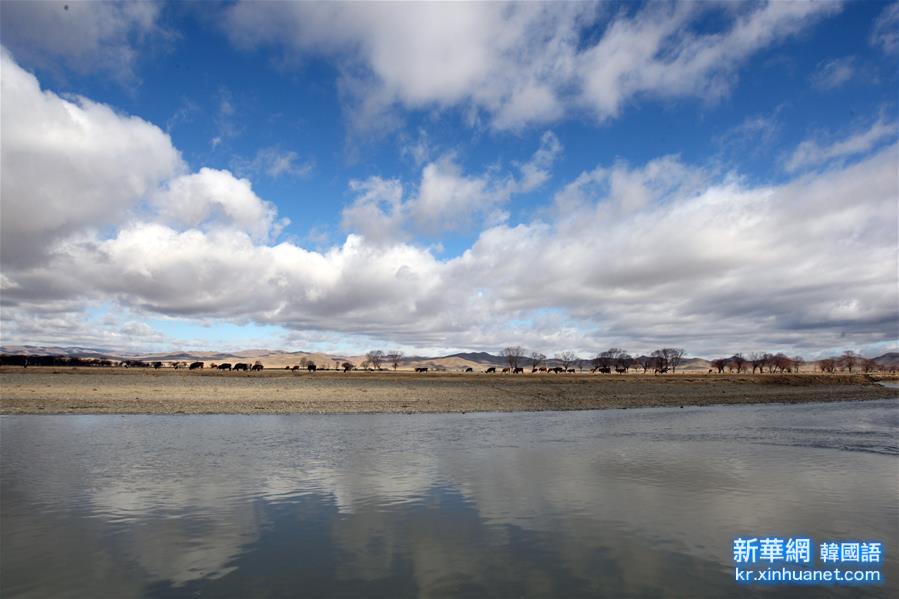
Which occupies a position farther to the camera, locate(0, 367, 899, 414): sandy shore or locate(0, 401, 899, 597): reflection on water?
locate(0, 367, 899, 414): sandy shore

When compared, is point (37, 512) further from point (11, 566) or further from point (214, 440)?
point (214, 440)

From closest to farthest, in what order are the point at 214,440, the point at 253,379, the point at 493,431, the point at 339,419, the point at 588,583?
1. the point at 588,583
2. the point at 214,440
3. the point at 493,431
4. the point at 339,419
5. the point at 253,379

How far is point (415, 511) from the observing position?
16.7m

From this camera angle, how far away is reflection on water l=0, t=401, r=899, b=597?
11445 millimetres

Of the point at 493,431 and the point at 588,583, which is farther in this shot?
the point at 493,431

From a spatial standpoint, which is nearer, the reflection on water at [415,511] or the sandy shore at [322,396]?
the reflection on water at [415,511]

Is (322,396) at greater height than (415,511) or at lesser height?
greater

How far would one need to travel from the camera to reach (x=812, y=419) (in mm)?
49094

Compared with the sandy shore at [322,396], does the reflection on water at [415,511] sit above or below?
below

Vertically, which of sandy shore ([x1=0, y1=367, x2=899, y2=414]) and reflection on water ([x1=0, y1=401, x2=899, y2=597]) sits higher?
sandy shore ([x1=0, y1=367, x2=899, y2=414])

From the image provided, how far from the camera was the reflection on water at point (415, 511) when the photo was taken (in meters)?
11.4

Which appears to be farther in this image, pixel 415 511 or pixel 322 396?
pixel 322 396

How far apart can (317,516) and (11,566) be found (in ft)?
23.8

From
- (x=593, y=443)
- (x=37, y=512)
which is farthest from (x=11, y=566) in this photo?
(x=593, y=443)
